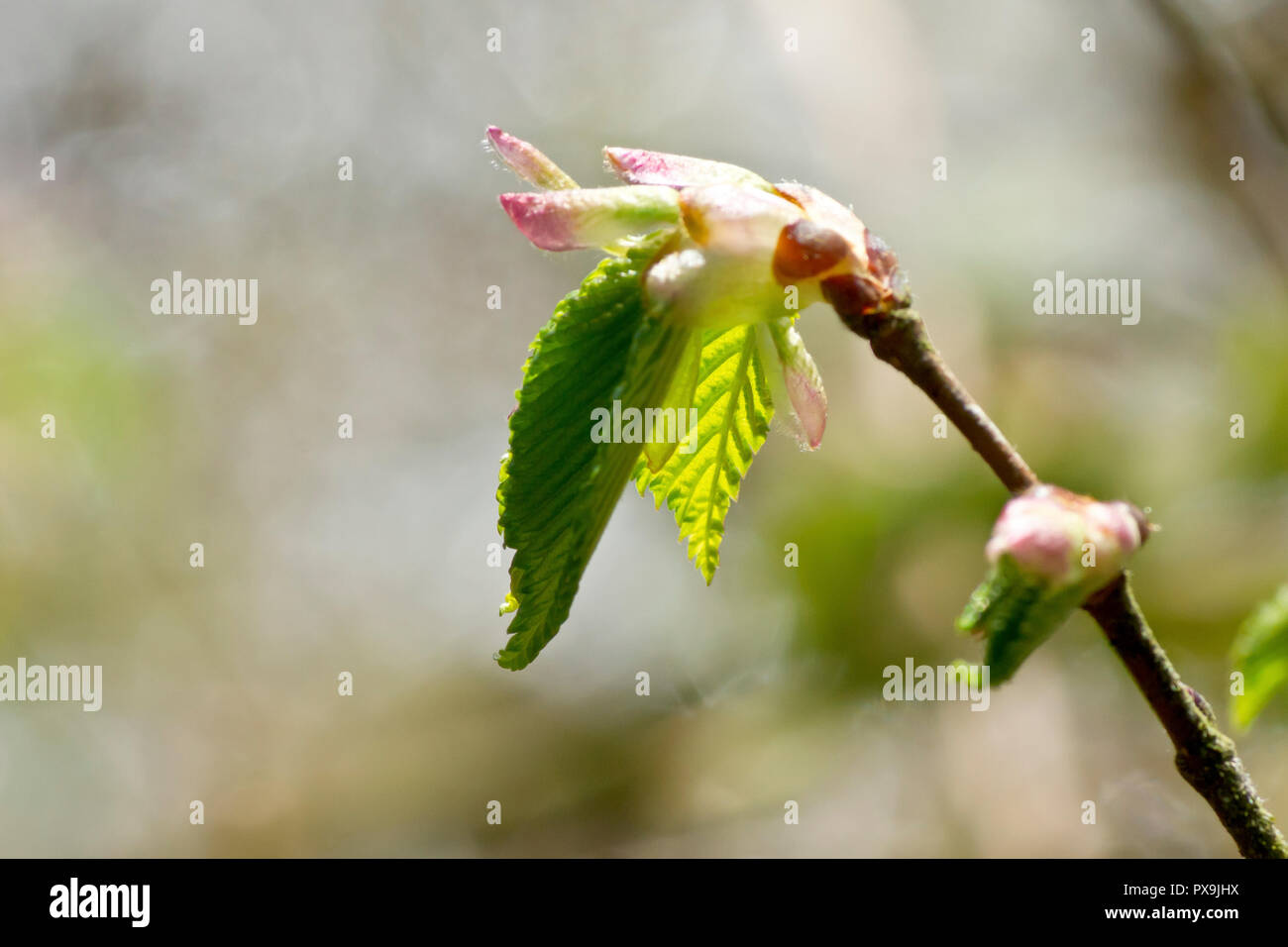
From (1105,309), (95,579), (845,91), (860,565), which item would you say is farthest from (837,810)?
(95,579)

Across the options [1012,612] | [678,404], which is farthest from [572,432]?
[1012,612]

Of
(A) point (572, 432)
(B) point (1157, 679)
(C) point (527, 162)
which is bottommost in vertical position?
(B) point (1157, 679)

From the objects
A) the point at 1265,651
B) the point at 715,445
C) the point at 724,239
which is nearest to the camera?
the point at 1265,651

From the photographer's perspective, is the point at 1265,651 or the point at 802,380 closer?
the point at 1265,651

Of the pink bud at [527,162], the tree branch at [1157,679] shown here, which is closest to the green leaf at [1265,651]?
the tree branch at [1157,679]

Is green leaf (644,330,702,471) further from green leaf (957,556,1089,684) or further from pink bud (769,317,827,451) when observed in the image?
green leaf (957,556,1089,684)

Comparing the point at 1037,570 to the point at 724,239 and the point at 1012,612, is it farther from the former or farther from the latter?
the point at 724,239

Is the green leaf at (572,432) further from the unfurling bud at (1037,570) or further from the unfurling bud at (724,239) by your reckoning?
the unfurling bud at (1037,570)
